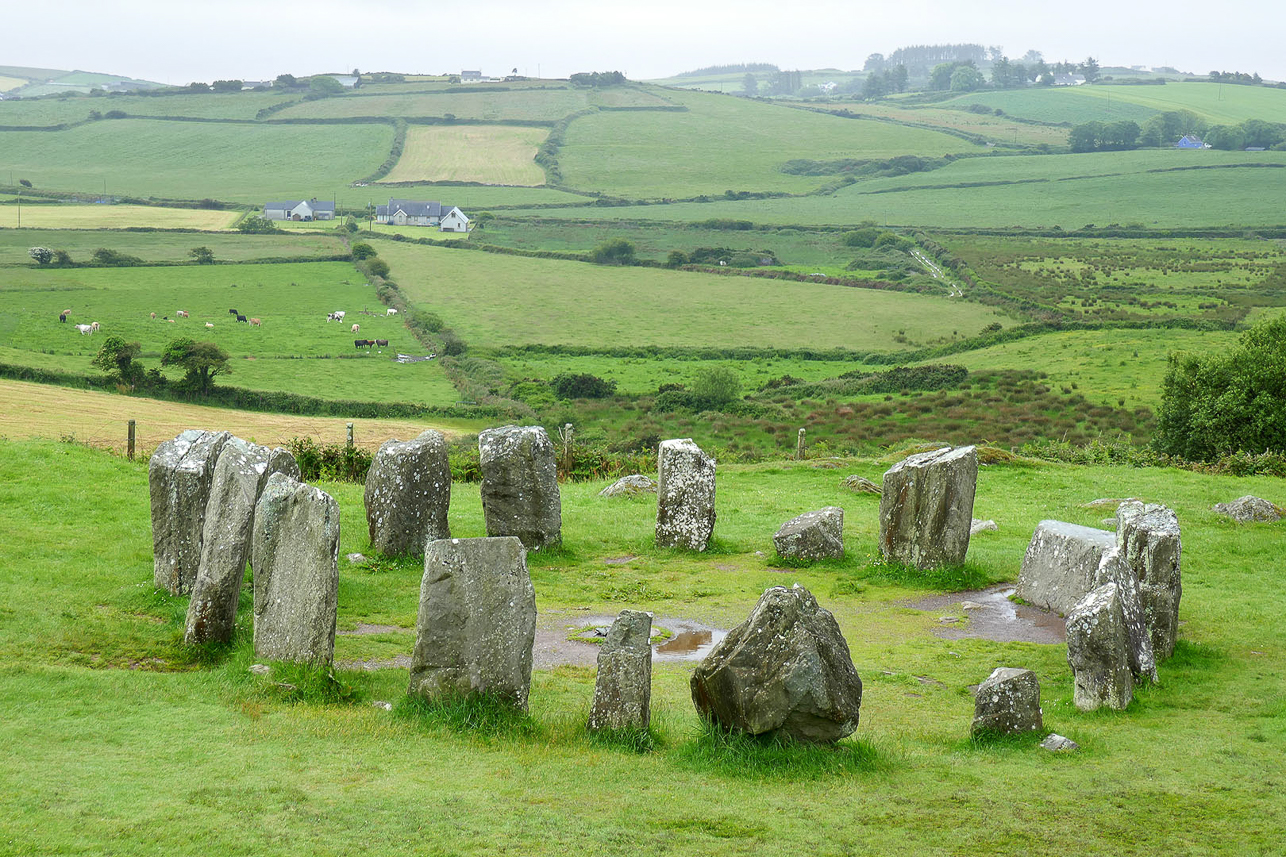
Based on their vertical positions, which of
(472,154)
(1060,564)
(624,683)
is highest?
(472,154)

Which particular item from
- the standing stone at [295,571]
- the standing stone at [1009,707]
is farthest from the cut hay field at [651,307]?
the standing stone at [1009,707]

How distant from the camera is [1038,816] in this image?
33.5 feet

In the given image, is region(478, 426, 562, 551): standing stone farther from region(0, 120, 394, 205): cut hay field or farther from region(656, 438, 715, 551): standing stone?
region(0, 120, 394, 205): cut hay field

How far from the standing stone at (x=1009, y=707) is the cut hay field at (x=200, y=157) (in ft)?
498

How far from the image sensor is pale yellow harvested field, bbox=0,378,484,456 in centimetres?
3812

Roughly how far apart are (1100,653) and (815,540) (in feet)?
28.9

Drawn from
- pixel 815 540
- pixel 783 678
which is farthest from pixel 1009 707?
pixel 815 540

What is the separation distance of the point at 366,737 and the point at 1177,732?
9.10 meters

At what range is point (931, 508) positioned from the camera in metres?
20.8

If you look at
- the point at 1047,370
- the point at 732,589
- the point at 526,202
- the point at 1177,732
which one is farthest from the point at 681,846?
the point at 526,202

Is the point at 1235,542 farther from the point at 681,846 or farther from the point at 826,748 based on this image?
the point at 681,846

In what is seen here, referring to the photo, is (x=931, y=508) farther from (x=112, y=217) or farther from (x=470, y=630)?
(x=112, y=217)

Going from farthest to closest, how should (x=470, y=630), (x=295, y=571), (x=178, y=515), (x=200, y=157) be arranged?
1. (x=200, y=157)
2. (x=178, y=515)
3. (x=295, y=571)
4. (x=470, y=630)

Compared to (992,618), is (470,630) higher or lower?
higher
